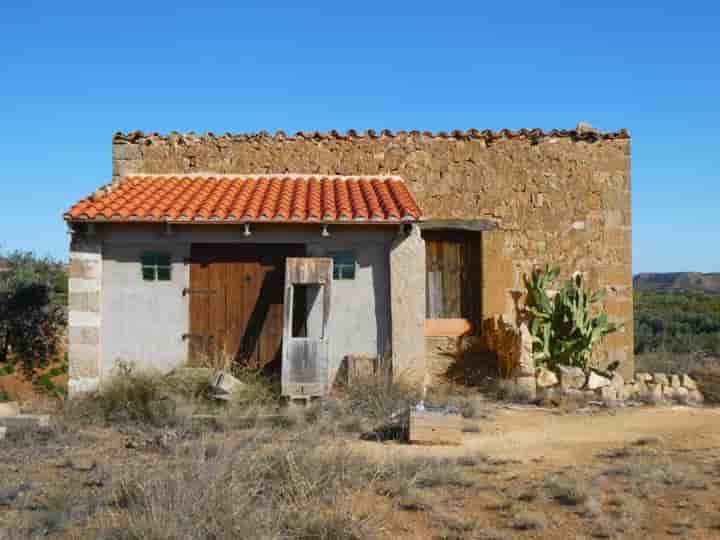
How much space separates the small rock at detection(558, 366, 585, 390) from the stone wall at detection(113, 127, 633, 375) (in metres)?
1.28

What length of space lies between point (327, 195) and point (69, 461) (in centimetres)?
556

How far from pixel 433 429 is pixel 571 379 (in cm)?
386

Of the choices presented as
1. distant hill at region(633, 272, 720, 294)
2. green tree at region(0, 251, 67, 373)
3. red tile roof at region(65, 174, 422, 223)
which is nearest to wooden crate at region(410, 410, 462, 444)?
red tile roof at region(65, 174, 422, 223)

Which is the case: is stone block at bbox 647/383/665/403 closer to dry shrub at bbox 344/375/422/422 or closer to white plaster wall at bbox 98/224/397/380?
dry shrub at bbox 344/375/422/422

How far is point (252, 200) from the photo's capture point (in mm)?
11156

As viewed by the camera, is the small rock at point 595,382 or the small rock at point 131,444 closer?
the small rock at point 131,444

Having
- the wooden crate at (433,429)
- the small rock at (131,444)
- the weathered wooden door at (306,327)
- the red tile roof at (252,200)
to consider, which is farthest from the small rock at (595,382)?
the small rock at (131,444)

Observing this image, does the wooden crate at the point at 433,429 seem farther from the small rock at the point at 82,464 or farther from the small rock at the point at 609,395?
the small rock at the point at 609,395

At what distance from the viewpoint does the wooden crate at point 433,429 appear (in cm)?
834

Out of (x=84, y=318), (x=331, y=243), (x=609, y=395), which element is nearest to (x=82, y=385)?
(x=84, y=318)

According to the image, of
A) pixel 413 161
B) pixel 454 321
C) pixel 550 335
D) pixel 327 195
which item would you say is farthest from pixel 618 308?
pixel 327 195

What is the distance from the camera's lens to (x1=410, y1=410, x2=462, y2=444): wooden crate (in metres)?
8.34

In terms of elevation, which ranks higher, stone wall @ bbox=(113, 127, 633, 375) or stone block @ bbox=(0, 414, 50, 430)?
stone wall @ bbox=(113, 127, 633, 375)

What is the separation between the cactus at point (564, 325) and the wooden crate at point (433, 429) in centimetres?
395
